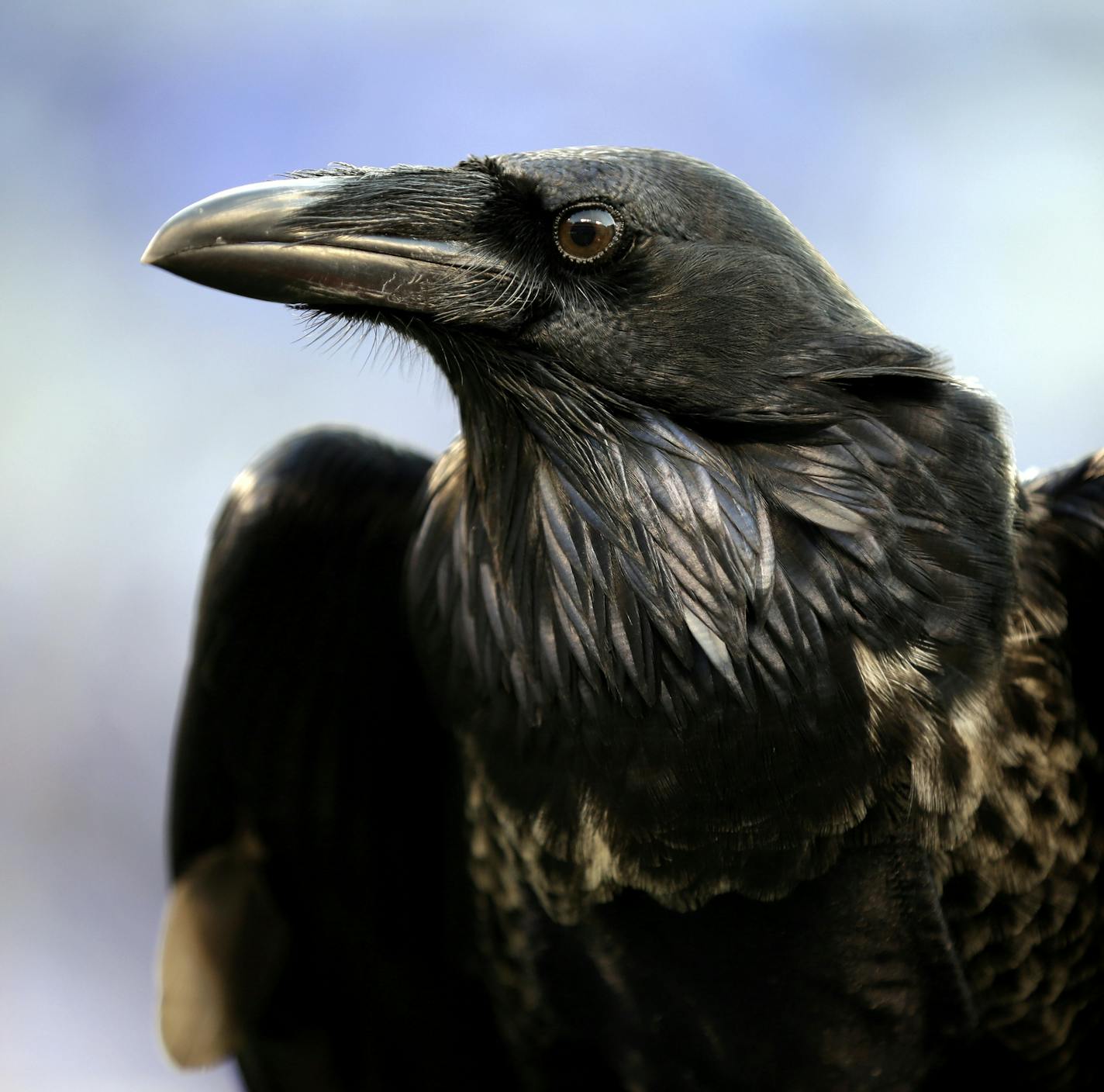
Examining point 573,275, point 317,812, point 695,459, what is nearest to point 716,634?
point 695,459

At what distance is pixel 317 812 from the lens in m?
3.02

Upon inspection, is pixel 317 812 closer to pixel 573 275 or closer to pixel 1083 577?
pixel 573 275

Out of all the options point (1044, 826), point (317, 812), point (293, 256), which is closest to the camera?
point (293, 256)

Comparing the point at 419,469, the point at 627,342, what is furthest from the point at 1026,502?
the point at 419,469

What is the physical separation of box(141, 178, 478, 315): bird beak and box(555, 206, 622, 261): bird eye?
0.16 meters

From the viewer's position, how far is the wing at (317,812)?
9.42ft

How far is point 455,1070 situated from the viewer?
315 cm

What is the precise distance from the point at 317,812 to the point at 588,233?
5.25 feet

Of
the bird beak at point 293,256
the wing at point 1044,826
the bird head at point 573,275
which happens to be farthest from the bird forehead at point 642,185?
the wing at point 1044,826

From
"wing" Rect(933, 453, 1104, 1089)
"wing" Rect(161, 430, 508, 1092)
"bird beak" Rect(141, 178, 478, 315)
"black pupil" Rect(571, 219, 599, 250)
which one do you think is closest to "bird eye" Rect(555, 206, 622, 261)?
"black pupil" Rect(571, 219, 599, 250)

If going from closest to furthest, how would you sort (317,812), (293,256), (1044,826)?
(293,256) → (1044,826) → (317,812)

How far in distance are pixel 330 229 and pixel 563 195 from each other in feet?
1.26

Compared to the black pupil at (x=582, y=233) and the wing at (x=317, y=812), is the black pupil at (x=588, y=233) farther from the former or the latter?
the wing at (x=317, y=812)

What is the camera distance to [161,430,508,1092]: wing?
9.42 ft
